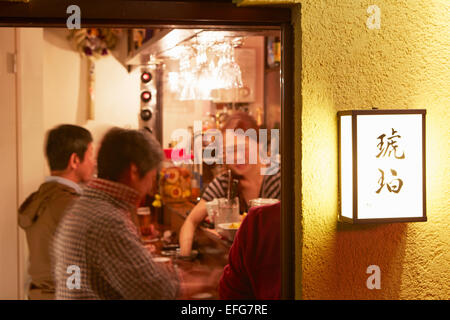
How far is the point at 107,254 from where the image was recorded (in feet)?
7.50

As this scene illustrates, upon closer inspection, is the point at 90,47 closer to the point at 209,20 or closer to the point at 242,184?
the point at 242,184

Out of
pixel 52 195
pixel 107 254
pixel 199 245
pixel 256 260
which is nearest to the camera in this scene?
pixel 107 254

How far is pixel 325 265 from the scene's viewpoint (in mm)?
2100

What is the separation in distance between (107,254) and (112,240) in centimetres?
6

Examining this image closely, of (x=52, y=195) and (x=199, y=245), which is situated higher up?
(x=52, y=195)

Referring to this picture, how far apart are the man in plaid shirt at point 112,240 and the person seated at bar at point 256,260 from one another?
277mm

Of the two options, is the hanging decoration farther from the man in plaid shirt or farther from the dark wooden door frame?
the dark wooden door frame

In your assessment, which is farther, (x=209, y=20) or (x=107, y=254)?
(x=107, y=254)

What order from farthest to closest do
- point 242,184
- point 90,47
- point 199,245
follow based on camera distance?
point 90,47, point 199,245, point 242,184

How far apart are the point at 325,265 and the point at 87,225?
106 cm

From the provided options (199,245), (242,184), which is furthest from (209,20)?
(199,245)

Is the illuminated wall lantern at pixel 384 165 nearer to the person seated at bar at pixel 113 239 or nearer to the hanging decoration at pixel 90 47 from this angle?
the person seated at bar at pixel 113 239

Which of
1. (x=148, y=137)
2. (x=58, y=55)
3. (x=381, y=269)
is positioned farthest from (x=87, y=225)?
(x=58, y=55)

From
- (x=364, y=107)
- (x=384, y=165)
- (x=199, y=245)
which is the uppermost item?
(x=364, y=107)
